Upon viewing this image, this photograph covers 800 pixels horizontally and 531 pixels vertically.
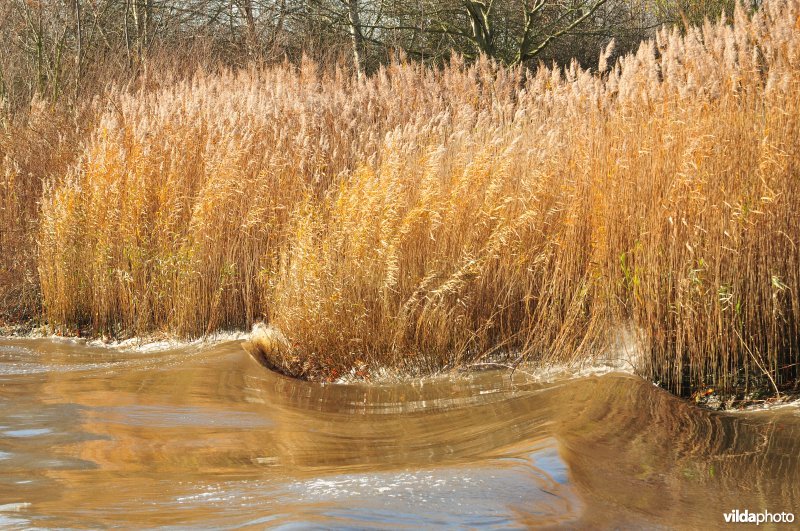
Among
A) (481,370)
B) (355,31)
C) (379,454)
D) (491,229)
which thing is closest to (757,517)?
(379,454)

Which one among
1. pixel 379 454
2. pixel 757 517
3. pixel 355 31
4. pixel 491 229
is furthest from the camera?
pixel 355 31

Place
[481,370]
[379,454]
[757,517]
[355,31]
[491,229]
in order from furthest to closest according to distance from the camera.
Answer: [355,31] < [491,229] < [481,370] < [379,454] < [757,517]

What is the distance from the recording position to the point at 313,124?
8.09 m

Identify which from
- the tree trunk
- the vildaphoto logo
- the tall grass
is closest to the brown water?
the vildaphoto logo

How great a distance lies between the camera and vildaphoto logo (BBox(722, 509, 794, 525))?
287 cm

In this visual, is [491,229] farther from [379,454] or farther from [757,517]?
[757,517]

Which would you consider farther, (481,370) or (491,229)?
(491,229)

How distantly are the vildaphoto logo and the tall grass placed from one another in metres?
1.52

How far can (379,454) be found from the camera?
12.5ft

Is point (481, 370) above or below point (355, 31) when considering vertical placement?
below

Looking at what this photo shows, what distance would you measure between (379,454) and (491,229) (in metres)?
2.26

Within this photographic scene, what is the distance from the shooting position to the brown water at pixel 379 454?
9.00ft

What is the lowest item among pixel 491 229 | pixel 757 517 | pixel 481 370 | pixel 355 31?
pixel 757 517

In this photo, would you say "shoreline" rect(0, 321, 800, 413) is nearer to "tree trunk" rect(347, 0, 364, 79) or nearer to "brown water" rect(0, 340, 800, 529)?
"brown water" rect(0, 340, 800, 529)
